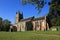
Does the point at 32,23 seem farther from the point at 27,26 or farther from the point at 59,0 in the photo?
the point at 59,0

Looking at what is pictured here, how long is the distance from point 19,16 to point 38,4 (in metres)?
131

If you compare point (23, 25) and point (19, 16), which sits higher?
point (19, 16)

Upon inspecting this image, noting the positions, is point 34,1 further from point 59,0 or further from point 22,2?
point 59,0

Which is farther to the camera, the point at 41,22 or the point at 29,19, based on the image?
the point at 29,19

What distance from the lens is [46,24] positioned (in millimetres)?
105938

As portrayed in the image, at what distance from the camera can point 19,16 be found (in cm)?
16638

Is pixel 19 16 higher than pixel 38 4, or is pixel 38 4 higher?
pixel 19 16

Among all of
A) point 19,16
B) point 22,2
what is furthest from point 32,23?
point 22,2

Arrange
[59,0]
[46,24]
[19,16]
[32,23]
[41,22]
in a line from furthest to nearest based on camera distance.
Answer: [19,16] → [32,23] → [41,22] → [46,24] → [59,0]

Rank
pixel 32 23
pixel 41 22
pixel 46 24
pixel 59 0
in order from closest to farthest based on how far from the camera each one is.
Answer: pixel 59 0
pixel 46 24
pixel 41 22
pixel 32 23

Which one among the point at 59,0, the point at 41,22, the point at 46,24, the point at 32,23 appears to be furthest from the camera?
the point at 32,23

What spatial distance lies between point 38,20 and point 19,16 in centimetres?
4800

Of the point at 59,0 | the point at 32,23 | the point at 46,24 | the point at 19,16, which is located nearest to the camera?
the point at 59,0

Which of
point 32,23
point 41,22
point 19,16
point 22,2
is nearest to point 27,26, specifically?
point 32,23
